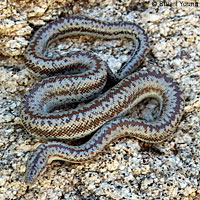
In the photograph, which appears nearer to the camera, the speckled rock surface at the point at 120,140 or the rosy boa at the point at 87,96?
the speckled rock surface at the point at 120,140

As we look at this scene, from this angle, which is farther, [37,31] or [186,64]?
[37,31]

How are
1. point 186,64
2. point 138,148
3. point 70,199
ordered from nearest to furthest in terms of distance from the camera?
point 70,199
point 138,148
point 186,64

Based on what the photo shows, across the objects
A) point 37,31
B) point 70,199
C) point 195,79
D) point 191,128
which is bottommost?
point 70,199

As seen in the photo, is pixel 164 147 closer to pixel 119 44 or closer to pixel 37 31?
pixel 119 44

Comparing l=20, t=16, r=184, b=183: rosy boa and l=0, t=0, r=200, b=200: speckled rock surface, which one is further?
l=20, t=16, r=184, b=183: rosy boa

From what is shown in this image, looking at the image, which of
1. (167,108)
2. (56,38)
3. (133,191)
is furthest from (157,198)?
(56,38)
